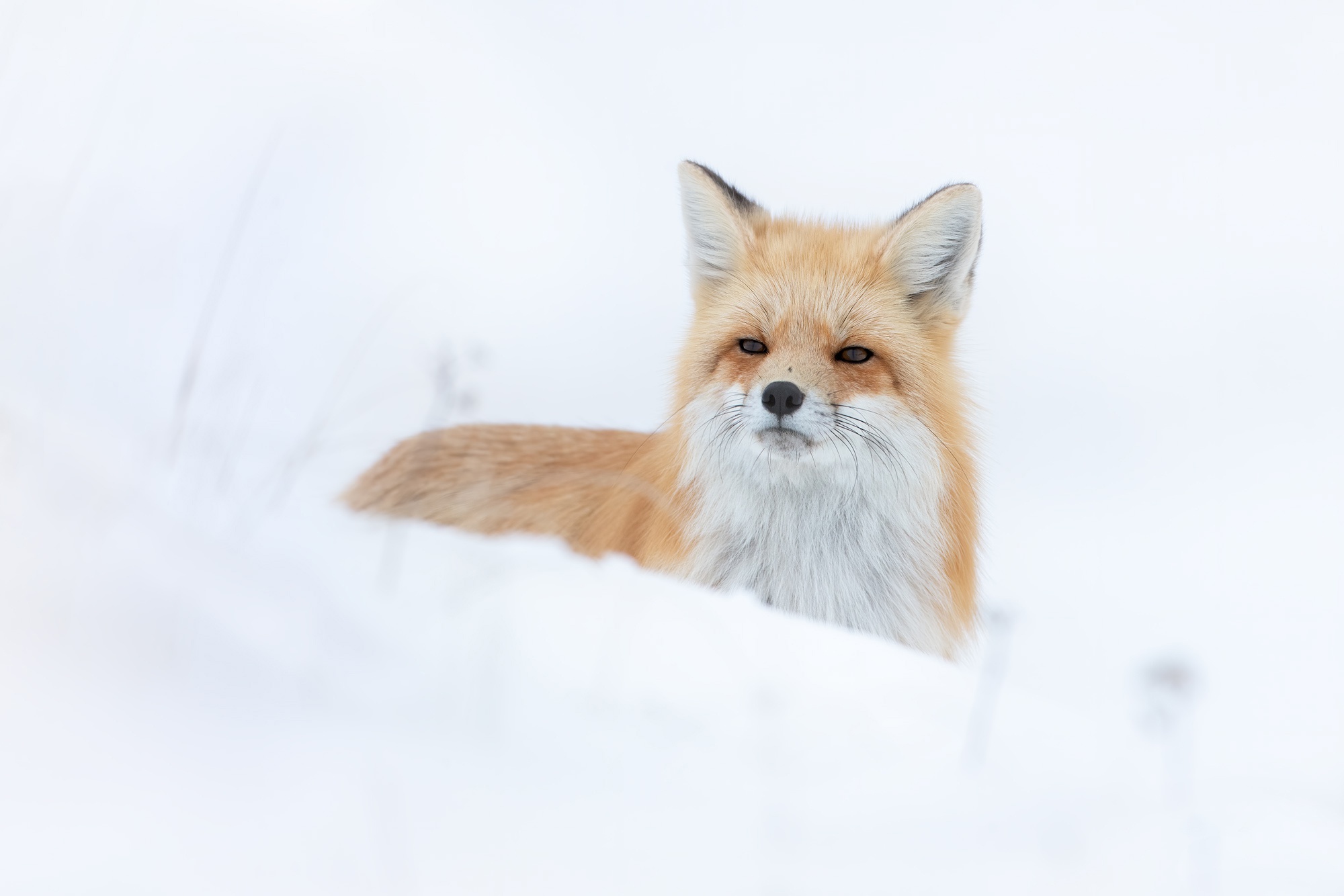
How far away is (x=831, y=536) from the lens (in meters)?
3.76

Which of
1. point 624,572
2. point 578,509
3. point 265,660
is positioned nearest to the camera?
point 265,660

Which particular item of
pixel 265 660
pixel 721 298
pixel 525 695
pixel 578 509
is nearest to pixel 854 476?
pixel 721 298

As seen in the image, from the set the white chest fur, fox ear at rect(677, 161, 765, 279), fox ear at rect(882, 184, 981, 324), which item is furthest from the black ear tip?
the white chest fur

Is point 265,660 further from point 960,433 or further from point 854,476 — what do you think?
point 960,433

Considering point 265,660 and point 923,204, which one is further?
point 923,204

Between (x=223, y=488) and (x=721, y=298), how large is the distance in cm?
203

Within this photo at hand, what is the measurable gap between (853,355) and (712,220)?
803 millimetres

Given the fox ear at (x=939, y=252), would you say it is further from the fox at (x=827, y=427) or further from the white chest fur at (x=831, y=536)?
the white chest fur at (x=831, y=536)

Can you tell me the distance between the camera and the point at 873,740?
197 cm

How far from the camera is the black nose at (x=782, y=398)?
333 centimetres

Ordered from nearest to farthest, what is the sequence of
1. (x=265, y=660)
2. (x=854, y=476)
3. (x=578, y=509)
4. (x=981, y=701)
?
(x=265, y=660) < (x=981, y=701) < (x=854, y=476) < (x=578, y=509)

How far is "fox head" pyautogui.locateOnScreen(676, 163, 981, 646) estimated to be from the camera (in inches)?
140

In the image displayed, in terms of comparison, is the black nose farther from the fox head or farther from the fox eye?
the fox eye

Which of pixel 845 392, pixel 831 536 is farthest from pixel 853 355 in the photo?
pixel 831 536
